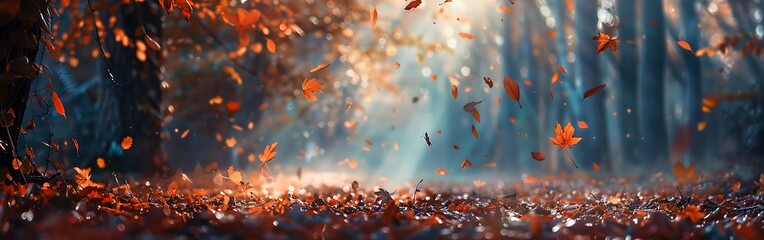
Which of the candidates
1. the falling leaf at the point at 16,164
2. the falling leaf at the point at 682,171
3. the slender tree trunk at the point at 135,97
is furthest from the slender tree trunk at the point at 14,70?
the falling leaf at the point at 682,171

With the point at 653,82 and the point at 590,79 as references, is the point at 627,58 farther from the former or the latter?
the point at 590,79

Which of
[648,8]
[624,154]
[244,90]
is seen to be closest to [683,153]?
[624,154]

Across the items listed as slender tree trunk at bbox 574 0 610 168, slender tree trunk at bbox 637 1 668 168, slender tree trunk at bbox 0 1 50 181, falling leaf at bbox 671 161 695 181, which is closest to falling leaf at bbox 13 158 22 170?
slender tree trunk at bbox 0 1 50 181

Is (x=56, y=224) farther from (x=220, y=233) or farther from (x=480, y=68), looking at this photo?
(x=480, y=68)

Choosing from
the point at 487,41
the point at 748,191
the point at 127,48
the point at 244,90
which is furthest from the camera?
the point at 487,41

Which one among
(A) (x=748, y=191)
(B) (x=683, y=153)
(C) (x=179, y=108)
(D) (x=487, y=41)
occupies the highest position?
(D) (x=487, y=41)

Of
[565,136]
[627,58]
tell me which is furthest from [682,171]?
[627,58]

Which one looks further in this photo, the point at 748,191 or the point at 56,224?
the point at 748,191
